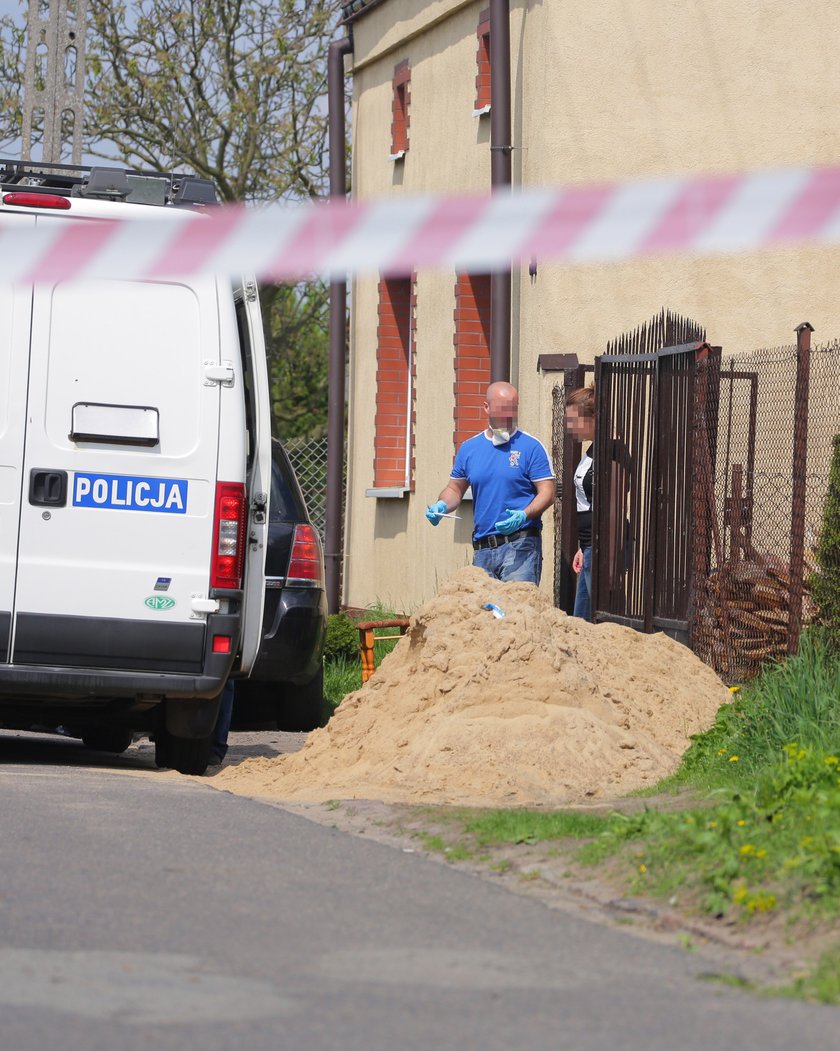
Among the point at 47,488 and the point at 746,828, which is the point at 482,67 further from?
the point at 746,828

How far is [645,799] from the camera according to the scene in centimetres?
796

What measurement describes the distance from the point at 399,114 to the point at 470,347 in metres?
3.15

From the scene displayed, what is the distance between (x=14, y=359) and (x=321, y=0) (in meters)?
23.0

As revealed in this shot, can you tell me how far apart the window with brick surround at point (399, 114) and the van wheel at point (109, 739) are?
9628 mm

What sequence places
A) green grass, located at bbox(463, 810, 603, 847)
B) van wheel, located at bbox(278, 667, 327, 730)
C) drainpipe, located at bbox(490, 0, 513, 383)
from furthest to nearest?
drainpipe, located at bbox(490, 0, 513, 383) < van wheel, located at bbox(278, 667, 327, 730) < green grass, located at bbox(463, 810, 603, 847)

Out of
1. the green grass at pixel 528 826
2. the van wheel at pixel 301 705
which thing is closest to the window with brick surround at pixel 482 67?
the van wheel at pixel 301 705

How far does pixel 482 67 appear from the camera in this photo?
17094 mm

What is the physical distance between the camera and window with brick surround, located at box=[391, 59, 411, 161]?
1923cm

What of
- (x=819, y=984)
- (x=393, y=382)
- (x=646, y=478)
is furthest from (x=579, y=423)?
(x=819, y=984)

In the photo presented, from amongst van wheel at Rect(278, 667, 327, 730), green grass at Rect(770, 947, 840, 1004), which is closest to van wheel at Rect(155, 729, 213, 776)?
van wheel at Rect(278, 667, 327, 730)

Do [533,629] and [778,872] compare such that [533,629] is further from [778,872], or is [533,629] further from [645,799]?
[778,872]

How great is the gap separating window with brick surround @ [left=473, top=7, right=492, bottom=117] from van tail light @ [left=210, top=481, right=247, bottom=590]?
870 cm

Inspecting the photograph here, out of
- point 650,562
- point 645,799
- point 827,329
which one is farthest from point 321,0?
point 645,799

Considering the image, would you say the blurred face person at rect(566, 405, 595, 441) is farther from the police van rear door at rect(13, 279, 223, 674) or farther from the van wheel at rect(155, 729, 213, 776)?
the police van rear door at rect(13, 279, 223, 674)
